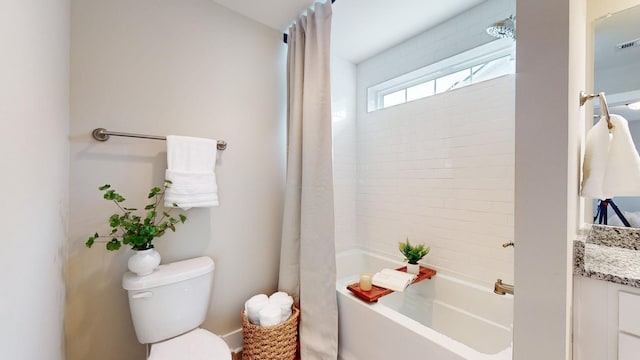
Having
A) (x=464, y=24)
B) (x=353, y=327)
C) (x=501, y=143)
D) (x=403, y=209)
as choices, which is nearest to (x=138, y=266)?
(x=353, y=327)

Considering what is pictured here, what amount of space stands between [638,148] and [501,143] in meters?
0.65

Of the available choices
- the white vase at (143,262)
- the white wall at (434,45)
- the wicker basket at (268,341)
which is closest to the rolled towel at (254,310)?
the wicker basket at (268,341)

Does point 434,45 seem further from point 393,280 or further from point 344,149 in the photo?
point 393,280

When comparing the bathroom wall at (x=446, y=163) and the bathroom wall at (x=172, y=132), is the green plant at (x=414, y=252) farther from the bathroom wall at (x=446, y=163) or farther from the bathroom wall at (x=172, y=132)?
the bathroom wall at (x=172, y=132)

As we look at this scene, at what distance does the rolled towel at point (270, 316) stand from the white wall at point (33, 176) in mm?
922

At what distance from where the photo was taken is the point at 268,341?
1.52 m

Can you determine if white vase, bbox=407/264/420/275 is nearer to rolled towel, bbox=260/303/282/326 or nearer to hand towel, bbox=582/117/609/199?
rolled towel, bbox=260/303/282/326

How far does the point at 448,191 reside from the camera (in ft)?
6.34

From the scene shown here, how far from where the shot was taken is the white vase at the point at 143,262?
1267mm

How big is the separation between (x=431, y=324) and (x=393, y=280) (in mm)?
604

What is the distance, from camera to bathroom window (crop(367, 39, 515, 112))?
1779 millimetres

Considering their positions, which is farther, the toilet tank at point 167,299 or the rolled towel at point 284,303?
the rolled towel at point 284,303

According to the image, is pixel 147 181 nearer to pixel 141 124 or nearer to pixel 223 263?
pixel 141 124

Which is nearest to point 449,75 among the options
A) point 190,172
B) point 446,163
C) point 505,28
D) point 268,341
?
point 505,28
